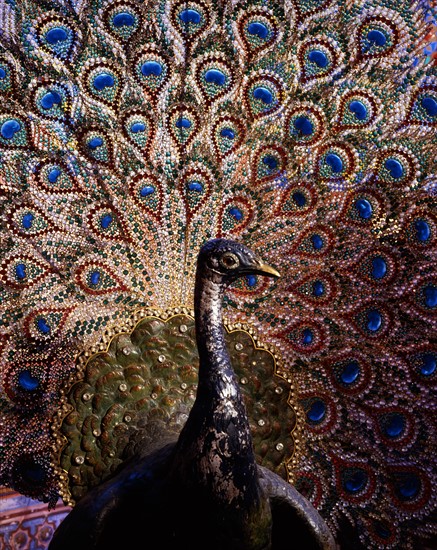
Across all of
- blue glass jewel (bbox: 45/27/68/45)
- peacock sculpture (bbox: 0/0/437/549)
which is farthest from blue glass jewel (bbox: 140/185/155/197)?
blue glass jewel (bbox: 45/27/68/45)

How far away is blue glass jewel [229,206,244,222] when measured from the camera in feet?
5.45

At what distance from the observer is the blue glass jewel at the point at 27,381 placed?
5.18 feet

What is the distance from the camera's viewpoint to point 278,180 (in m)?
1.61

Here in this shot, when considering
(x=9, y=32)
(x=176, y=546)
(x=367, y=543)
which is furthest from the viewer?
(x=367, y=543)

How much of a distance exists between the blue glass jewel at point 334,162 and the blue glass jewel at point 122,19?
0.63m

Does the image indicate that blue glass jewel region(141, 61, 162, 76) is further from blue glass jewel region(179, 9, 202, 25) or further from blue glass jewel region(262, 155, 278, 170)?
blue glass jewel region(262, 155, 278, 170)

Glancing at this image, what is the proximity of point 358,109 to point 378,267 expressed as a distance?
43cm

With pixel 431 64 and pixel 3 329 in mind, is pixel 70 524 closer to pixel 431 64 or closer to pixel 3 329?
pixel 3 329

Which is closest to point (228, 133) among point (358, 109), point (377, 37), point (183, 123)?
point (183, 123)

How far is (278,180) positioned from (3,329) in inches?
33.7

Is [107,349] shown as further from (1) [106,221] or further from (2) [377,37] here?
(2) [377,37]

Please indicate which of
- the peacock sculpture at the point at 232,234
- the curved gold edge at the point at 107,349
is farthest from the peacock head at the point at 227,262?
the curved gold edge at the point at 107,349

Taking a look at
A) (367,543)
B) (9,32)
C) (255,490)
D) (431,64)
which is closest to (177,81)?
(9,32)

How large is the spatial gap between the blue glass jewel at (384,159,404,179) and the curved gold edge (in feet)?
1.88
